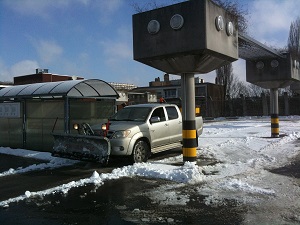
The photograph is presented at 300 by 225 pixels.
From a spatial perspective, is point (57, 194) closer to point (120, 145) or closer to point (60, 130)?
point (120, 145)

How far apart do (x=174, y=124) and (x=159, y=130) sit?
97cm

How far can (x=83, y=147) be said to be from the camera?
9133 millimetres

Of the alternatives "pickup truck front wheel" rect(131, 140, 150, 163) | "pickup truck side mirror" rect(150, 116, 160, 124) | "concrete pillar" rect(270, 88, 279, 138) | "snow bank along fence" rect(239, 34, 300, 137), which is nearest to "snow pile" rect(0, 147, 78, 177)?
"pickup truck front wheel" rect(131, 140, 150, 163)

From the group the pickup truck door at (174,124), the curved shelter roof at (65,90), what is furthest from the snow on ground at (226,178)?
the curved shelter roof at (65,90)

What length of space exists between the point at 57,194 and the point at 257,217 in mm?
3819

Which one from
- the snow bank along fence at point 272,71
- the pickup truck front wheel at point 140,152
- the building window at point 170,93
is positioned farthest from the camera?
the building window at point 170,93

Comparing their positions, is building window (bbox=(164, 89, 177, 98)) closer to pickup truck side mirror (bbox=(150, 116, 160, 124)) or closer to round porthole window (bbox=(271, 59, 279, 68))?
round porthole window (bbox=(271, 59, 279, 68))

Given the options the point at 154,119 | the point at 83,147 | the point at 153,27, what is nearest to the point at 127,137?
the point at 83,147

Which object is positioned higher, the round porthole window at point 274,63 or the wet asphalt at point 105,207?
the round porthole window at point 274,63

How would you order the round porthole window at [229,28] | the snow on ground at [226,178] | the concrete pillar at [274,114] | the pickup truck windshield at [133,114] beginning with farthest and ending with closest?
the concrete pillar at [274,114] < the pickup truck windshield at [133,114] < the round porthole window at [229,28] < the snow on ground at [226,178]

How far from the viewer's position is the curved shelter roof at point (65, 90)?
11.8 metres

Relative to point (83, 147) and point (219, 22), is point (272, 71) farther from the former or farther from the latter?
point (83, 147)

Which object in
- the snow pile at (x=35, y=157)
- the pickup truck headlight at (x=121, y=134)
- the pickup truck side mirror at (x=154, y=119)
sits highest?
the pickup truck side mirror at (x=154, y=119)

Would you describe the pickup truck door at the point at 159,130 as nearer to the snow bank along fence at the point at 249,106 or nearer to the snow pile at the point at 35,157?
the snow pile at the point at 35,157
